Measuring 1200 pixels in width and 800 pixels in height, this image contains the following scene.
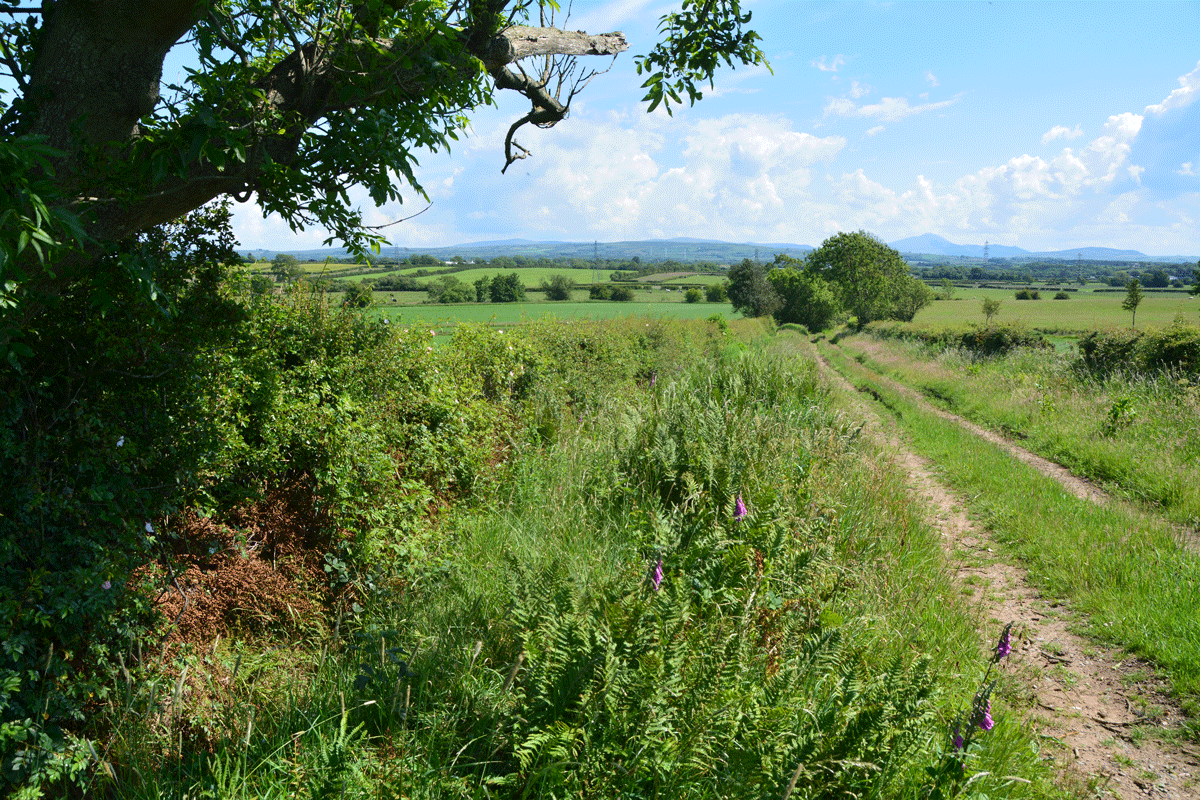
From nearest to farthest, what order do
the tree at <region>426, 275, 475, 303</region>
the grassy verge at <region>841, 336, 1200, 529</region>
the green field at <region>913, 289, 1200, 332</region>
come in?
the grassy verge at <region>841, 336, 1200, 529</region> < the tree at <region>426, 275, 475, 303</region> < the green field at <region>913, 289, 1200, 332</region>

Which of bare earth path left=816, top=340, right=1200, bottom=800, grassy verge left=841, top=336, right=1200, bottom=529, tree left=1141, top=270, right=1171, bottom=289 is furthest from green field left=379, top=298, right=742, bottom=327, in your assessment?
tree left=1141, top=270, right=1171, bottom=289

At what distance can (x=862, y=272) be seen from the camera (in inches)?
2539

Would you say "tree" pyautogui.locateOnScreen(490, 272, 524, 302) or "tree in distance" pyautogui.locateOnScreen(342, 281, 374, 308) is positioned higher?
"tree" pyautogui.locateOnScreen(490, 272, 524, 302)

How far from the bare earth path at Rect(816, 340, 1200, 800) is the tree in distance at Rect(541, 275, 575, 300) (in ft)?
140

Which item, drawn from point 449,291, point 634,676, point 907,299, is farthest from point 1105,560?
point 907,299

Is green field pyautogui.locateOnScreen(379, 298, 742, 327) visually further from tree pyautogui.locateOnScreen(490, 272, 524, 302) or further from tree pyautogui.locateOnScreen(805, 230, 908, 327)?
tree pyautogui.locateOnScreen(805, 230, 908, 327)

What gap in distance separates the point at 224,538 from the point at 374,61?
3.34 meters

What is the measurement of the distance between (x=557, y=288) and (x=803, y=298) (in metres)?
31.7

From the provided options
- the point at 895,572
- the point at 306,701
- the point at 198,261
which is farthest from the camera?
the point at 895,572

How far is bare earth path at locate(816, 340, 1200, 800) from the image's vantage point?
352cm

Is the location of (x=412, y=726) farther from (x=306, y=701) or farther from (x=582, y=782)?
(x=582, y=782)

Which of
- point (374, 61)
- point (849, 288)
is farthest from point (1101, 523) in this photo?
point (849, 288)

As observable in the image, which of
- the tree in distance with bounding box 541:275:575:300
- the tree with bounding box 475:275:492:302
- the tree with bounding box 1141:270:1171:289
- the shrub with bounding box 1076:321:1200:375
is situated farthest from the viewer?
the tree with bounding box 1141:270:1171:289

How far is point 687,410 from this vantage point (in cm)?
626
